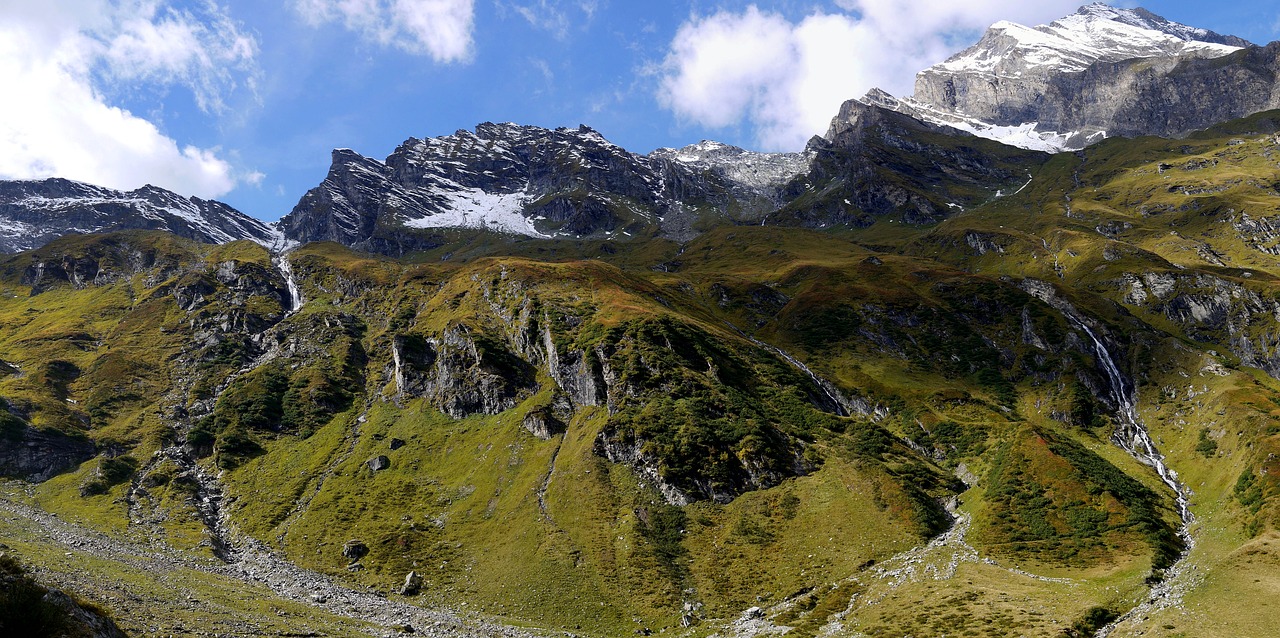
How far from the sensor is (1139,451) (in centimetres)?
10881

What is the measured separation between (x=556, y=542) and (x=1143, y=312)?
548 feet

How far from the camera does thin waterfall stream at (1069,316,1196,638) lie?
58.5 meters

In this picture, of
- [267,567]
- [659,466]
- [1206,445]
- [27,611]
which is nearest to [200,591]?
[267,567]

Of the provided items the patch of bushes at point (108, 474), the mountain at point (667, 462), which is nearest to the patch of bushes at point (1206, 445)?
the mountain at point (667, 462)

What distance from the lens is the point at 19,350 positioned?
559ft

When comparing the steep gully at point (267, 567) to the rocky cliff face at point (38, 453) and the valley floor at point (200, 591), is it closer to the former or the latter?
the valley floor at point (200, 591)

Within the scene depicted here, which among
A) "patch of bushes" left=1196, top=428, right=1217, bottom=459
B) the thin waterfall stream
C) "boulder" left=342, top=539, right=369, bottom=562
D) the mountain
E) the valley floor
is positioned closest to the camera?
the valley floor

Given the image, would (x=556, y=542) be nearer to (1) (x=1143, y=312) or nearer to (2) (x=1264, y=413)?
(2) (x=1264, y=413)

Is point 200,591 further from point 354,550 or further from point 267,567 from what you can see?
point 354,550

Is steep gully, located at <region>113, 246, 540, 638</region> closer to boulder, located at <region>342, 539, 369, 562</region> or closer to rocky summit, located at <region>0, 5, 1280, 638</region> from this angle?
rocky summit, located at <region>0, 5, 1280, 638</region>

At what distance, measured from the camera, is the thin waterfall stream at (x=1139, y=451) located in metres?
58.5

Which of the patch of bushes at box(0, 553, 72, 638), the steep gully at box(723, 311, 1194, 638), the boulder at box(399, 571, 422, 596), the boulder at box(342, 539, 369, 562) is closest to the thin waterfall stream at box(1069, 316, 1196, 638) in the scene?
the steep gully at box(723, 311, 1194, 638)

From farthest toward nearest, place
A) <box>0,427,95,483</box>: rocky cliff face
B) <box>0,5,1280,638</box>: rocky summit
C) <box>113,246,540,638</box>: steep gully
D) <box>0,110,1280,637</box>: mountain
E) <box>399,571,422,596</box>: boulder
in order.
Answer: <box>0,427,95,483</box>: rocky cliff face, <box>399,571,422,596</box>: boulder, <box>113,246,540,638</box>: steep gully, <box>0,110,1280,637</box>: mountain, <box>0,5,1280,638</box>: rocky summit

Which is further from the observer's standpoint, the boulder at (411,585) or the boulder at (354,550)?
the boulder at (354,550)
